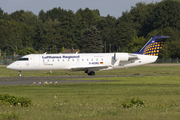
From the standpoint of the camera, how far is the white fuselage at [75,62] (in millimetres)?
39094

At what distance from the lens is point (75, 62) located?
39750 millimetres

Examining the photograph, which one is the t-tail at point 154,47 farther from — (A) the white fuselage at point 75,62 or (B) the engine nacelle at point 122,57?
(B) the engine nacelle at point 122,57

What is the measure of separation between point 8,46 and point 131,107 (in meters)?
112

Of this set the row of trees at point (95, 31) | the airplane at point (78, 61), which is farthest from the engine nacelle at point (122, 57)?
the row of trees at point (95, 31)

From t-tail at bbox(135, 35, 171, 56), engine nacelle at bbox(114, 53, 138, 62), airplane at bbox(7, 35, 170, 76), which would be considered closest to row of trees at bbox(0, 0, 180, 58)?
t-tail at bbox(135, 35, 171, 56)

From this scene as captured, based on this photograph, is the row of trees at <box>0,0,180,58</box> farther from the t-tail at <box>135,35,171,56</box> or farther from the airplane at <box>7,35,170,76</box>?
the airplane at <box>7,35,170,76</box>

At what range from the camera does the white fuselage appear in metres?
39.1

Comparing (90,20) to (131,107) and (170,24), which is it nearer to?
(170,24)

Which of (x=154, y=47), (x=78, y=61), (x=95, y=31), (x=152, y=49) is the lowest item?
(x=78, y=61)

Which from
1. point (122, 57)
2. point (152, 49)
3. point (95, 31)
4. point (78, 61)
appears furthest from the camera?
point (95, 31)

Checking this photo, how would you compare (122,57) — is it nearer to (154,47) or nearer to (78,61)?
(154,47)

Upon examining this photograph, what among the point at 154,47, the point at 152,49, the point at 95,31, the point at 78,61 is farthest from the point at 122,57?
the point at 95,31

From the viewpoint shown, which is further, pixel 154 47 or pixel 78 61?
pixel 154 47

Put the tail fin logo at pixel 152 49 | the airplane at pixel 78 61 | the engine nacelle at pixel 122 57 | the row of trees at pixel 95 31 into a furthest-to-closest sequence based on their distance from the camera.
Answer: the row of trees at pixel 95 31 → the tail fin logo at pixel 152 49 → the engine nacelle at pixel 122 57 → the airplane at pixel 78 61
